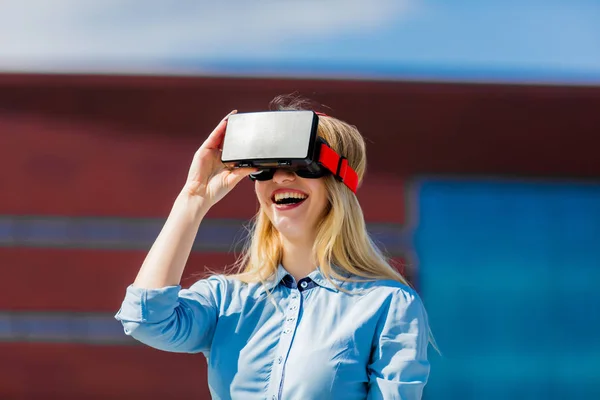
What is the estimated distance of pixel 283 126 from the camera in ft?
4.66

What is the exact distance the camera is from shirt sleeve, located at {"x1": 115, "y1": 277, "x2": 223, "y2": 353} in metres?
1.34

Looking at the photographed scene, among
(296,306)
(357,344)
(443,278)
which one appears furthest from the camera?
(443,278)

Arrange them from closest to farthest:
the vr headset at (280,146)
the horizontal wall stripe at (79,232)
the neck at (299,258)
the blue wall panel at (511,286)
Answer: the vr headset at (280,146) < the neck at (299,258) < the blue wall panel at (511,286) < the horizontal wall stripe at (79,232)

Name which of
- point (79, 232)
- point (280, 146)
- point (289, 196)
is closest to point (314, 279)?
point (289, 196)

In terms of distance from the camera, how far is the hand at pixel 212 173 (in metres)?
1.52

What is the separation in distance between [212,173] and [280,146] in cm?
23

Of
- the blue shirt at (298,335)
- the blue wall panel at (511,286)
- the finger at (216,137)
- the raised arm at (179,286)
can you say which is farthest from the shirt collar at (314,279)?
the blue wall panel at (511,286)

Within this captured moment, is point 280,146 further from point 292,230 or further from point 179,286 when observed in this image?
point 179,286

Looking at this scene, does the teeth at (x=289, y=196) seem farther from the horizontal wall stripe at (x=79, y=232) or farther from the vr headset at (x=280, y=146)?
the horizontal wall stripe at (x=79, y=232)

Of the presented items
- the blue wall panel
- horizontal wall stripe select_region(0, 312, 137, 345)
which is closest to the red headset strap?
the blue wall panel

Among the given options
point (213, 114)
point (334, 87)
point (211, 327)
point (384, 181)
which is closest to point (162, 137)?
point (213, 114)

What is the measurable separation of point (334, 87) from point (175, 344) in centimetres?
454

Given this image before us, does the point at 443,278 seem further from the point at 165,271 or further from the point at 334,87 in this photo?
the point at 165,271

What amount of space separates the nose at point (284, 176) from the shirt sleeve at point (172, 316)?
260 mm
